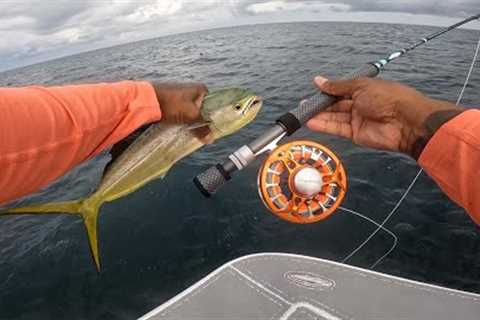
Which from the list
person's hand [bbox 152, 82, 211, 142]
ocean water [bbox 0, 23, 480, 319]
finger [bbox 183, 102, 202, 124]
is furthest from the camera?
ocean water [bbox 0, 23, 480, 319]

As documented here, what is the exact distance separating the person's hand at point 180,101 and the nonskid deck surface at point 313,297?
1.70 meters

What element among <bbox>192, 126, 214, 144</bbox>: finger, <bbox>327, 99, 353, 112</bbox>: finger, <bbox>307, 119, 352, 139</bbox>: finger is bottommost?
<bbox>307, 119, 352, 139</bbox>: finger

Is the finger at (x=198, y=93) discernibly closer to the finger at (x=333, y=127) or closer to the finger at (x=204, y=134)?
the finger at (x=204, y=134)

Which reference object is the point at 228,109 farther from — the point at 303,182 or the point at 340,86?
the point at 340,86

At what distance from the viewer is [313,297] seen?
11.0ft

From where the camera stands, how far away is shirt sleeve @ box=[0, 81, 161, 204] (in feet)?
5.35

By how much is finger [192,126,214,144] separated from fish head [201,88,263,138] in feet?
0.14

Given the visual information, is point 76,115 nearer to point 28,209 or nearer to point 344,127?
point 28,209

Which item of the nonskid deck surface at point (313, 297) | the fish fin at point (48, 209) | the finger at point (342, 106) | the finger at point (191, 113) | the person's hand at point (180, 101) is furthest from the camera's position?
the finger at point (342, 106)

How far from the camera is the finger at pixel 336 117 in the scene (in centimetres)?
351

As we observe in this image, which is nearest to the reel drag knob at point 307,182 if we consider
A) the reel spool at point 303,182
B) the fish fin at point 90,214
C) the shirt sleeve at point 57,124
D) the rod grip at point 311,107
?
the reel spool at point 303,182

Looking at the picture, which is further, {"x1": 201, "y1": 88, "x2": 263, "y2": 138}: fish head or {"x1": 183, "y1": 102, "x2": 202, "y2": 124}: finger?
{"x1": 201, "y1": 88, "x2": 263, "y2": 138}: fish head

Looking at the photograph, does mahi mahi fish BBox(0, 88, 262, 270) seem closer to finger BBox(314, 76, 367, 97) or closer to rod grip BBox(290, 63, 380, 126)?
rod grip BBox(290, 63, 380, 126)

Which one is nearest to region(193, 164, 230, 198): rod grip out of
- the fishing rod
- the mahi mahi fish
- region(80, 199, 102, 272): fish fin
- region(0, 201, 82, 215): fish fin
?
the fishing rod
